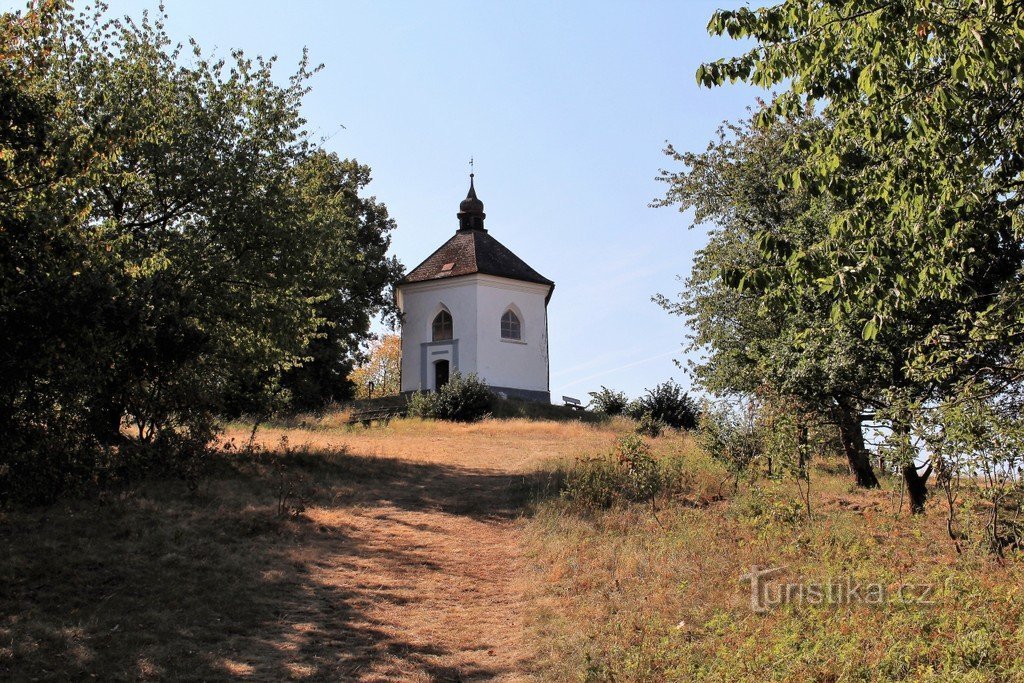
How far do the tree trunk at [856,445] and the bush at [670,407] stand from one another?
11828 mm

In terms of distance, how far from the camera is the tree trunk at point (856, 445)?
15906 millimetres

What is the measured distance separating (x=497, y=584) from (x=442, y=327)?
92.0ft

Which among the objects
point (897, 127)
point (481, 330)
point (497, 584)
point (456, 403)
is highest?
point (481, 330)

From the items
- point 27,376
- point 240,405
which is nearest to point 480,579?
point 27,376

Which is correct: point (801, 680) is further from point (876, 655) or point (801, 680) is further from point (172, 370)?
point (172, 370)

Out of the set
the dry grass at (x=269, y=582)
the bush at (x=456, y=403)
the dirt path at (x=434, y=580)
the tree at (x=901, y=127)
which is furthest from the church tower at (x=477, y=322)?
the tree at (x=901, y=127)

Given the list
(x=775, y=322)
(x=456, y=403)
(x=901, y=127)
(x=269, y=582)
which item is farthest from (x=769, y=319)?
(x=456, y=403)

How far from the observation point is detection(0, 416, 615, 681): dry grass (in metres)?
7.79

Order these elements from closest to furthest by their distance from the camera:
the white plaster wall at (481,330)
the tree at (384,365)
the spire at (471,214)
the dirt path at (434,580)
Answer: the dirt path at (434,580) → the white plaster wall at (481,330) → the spire at (471,214) → the tree at (384,365)

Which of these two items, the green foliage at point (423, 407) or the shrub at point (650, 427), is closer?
the shrub at point (650, 427)

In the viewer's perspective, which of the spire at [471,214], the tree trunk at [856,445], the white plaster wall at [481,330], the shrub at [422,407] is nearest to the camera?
the tree trunk at [856,445]

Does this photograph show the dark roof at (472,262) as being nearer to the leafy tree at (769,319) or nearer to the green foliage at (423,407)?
the green foliage at (423,407)

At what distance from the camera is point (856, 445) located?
17.5 m

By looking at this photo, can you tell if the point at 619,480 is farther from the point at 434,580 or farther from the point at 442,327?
the point at 442,327
